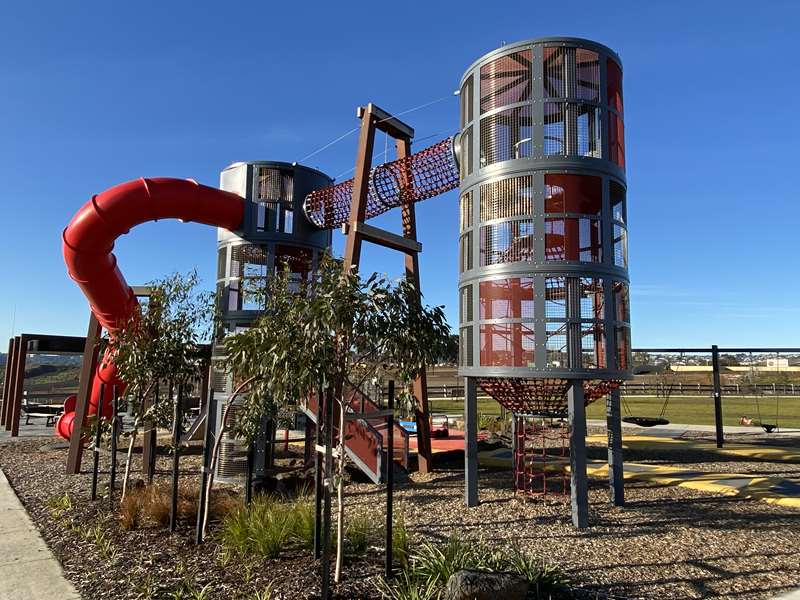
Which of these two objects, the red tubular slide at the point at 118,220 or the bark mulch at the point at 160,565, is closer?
the bark mulch at the point at 160,565

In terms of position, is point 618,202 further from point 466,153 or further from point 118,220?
point 118,220

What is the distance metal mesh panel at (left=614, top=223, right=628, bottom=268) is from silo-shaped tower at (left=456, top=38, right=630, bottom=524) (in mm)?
21

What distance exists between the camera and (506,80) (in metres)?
10.2

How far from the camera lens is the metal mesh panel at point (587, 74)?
9789mm

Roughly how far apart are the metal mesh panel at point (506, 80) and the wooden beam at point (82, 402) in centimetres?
1090

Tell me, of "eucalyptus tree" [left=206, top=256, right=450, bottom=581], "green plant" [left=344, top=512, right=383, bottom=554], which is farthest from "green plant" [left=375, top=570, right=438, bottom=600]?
"green plant" [left=344, top=512, right=383, bottom=554]

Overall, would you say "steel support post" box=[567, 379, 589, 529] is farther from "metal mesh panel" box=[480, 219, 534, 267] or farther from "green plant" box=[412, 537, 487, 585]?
"green plant" box=[412, 537, 487, 585]

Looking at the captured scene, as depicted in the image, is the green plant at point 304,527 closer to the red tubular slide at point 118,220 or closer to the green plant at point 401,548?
the green plant at point 401,548

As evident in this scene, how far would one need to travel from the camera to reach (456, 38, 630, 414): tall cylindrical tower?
30.9 ft

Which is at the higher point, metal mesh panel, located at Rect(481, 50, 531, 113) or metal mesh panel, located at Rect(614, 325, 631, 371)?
metal mesh panel, located at Rect(481, 50, 531, 113)

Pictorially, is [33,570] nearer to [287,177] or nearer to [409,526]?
[409,526]

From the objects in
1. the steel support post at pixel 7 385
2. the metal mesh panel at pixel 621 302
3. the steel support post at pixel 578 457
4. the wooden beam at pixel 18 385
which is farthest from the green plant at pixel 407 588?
the steel support post at pixel 7 385

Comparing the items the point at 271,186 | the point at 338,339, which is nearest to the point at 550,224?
the point at 338,339

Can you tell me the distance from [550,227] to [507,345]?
2239 mm
